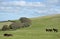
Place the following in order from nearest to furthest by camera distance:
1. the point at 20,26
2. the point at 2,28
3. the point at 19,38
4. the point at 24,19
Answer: the point at 19,38
the point at 2,28
the point at 20,26
the point at 24,19

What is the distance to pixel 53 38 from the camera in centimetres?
4059

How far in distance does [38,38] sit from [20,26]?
23907mm

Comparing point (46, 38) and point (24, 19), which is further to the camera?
point (24, 19)

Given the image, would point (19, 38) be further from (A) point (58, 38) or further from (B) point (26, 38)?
(A) point (58, 38)

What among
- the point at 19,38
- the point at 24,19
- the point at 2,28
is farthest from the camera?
the point at 24,19

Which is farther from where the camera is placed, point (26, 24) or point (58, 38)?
point (26, 24)

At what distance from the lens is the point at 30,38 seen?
1570 inches

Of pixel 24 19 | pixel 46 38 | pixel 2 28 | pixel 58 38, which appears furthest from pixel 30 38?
pixel 24 19

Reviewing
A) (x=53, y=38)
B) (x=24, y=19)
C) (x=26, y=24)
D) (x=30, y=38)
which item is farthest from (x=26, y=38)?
(x=24, y=19)

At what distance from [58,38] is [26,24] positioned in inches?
1062

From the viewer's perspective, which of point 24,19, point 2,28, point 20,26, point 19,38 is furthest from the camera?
point 24,19

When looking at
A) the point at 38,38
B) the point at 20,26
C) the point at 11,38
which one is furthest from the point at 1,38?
the point at 20,26

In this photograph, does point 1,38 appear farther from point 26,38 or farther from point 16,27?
point 16,27

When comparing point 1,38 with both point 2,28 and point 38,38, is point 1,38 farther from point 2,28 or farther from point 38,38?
point 2,28
